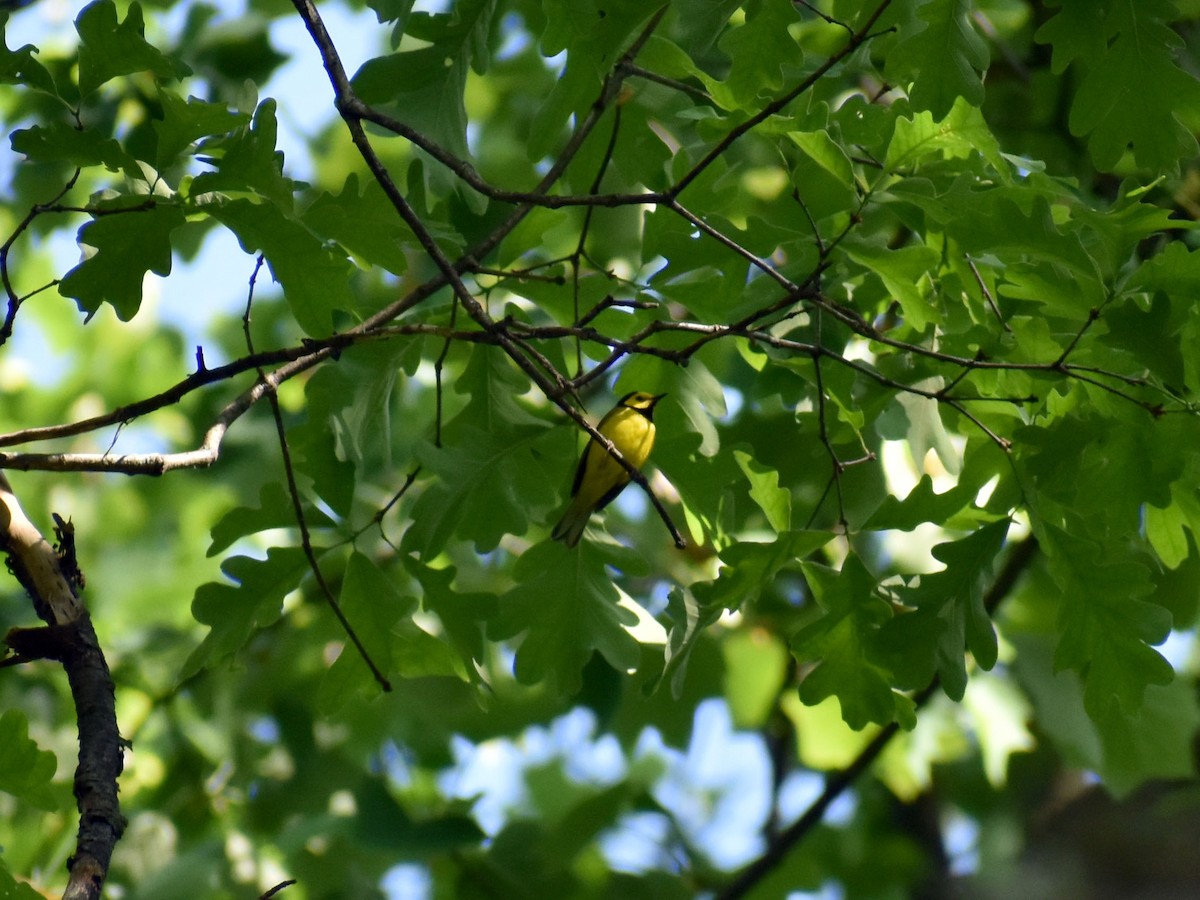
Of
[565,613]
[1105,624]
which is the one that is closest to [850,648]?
[1105,624]

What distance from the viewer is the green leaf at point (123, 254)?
2006 mm

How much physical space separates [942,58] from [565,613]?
1216 mm

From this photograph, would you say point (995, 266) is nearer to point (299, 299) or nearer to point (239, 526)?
point (299, 299)

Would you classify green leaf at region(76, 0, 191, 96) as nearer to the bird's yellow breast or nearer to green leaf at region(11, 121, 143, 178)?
green leaf at region(11, 121, 143, 178)

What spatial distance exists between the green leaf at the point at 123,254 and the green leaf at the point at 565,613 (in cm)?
86

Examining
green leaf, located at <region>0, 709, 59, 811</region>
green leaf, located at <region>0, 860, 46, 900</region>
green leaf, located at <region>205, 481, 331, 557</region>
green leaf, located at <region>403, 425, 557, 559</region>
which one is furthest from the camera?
green leaf, located at <region>205, 481, 331, 557</region>

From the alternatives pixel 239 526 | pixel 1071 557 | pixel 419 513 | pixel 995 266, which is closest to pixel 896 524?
pixel 1071 557

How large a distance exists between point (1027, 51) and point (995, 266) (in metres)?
3.04

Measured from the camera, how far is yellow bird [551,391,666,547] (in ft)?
8.07

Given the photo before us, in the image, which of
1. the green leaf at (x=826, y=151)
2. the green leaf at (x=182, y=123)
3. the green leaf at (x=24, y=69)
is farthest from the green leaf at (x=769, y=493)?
the green leaf at (x=24, y=69)

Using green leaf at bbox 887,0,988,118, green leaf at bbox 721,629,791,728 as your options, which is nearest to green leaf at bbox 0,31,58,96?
green leaf at bbox 887,0,988,118

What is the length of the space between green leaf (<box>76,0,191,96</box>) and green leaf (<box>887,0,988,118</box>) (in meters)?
1.21

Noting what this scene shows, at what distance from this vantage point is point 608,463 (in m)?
2.91

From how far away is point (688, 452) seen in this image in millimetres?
2326
